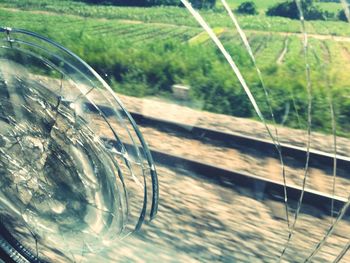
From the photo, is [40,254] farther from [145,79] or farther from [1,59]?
[145,79]

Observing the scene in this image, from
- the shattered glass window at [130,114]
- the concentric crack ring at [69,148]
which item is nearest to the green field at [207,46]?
the shattered glass window at [130,114]

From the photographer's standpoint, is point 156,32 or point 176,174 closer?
point 156,32

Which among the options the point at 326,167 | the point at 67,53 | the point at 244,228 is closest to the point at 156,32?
the point at 67,53

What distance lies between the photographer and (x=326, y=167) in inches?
145

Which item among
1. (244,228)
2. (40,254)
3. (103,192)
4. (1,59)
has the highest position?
(1,59)

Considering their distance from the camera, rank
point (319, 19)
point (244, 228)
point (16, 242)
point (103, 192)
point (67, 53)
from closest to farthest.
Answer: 1. point (319, 19)
2. point (67, 53)
3. point (103, 192)
4. point (16, 242)
5. point (244, 228)

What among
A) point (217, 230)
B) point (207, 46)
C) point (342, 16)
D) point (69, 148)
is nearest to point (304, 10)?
point (342, 16)

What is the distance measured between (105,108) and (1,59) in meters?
0.58

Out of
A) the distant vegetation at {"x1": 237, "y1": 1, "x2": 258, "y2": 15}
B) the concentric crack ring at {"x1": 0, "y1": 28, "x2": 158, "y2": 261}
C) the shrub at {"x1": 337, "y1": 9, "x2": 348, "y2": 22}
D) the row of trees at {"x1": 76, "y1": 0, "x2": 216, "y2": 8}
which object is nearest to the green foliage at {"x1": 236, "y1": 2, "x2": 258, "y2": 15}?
the distant vegetation at {"x1": 237, "y1": 1, "x2": 258, "y2": 15}

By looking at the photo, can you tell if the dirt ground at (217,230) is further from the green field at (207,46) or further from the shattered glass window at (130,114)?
the green field at (207,46)

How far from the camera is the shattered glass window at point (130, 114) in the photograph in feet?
5.62

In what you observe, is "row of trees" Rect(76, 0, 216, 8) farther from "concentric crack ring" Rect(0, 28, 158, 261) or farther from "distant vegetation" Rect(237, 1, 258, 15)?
"concentric crack ring" Rect(0, 28, 158, 261)

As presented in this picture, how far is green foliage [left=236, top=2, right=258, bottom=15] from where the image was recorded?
1.69 m

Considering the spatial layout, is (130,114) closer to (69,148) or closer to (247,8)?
(69,148)
